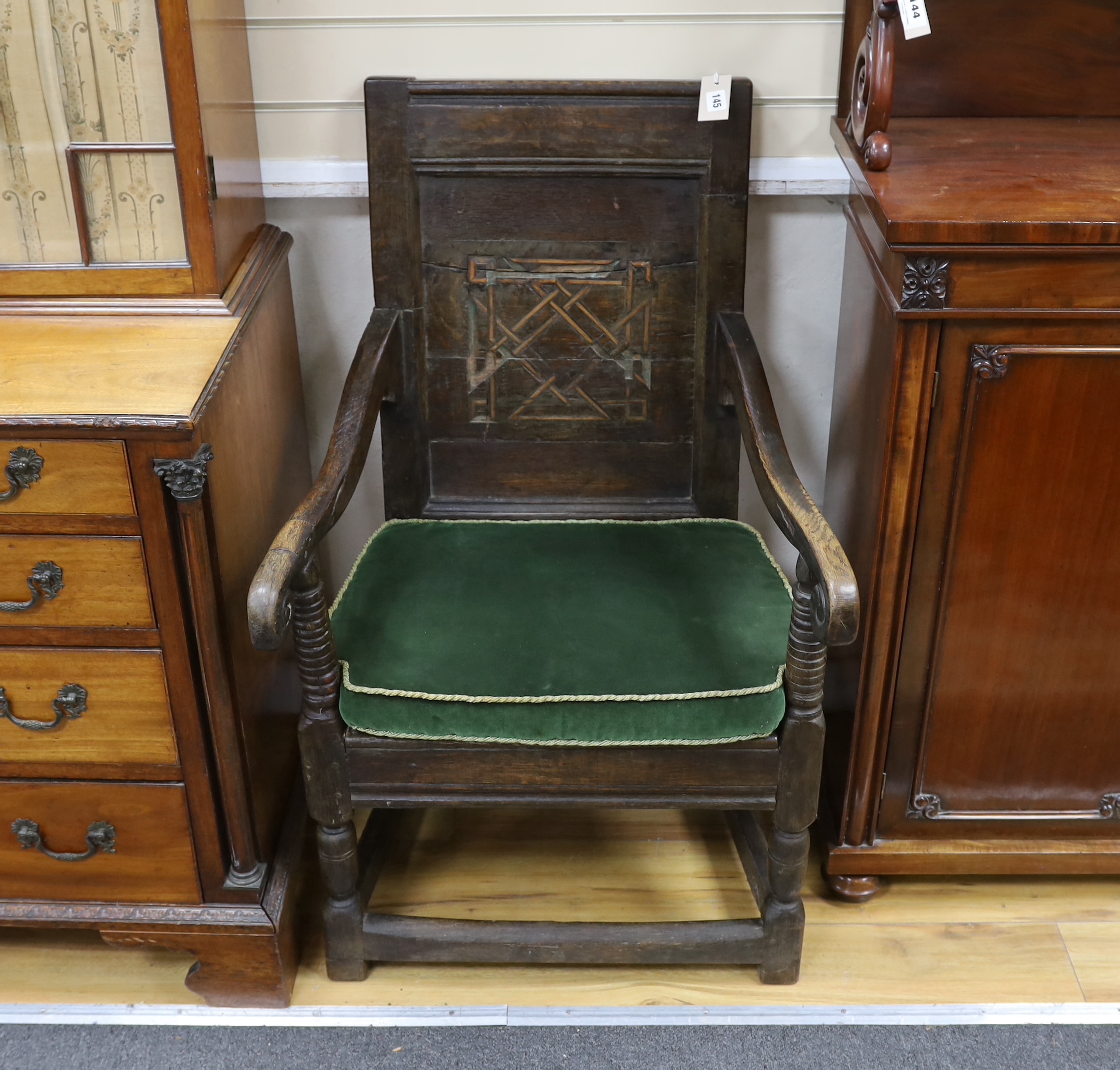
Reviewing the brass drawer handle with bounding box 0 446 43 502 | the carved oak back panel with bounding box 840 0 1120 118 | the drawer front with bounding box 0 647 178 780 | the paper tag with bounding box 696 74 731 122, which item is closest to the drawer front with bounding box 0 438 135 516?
the brass drawer handle with bounding box 0 446 43 502

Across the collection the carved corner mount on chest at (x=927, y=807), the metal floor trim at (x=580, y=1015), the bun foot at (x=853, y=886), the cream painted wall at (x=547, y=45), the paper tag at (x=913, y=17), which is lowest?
the metal floor trim at (x=580, y=1015)

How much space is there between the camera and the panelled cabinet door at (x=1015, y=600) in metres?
1.68

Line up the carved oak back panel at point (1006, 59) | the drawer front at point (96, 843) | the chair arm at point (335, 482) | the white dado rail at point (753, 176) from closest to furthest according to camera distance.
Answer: the chair arm at point (335, 482) → the drawer front at point (96, 843) → the carved oak back panel at point (1006, 59) → the white dado rail at point (753, 176)

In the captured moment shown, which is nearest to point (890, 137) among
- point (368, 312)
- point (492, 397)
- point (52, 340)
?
point (492, 397)

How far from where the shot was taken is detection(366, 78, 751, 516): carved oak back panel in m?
1.91

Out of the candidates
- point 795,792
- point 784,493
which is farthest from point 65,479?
point 795,792

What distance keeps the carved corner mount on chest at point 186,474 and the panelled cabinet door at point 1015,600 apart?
0.96 m

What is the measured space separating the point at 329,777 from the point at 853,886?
0.91 meters

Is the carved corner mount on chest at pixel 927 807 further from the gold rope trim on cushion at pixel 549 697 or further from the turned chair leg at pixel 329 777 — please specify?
the turned chair leg at pixel 329 777

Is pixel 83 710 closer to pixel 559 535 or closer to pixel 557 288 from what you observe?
pixel 559 535

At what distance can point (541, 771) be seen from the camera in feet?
5.76

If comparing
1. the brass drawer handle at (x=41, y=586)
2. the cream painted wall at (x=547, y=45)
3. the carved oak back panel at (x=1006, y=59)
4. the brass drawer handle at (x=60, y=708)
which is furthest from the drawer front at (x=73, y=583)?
the carved oak back panel at (x=1006, y=59)

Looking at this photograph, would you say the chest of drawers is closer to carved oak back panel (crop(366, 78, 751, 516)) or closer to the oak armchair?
the oak armchair

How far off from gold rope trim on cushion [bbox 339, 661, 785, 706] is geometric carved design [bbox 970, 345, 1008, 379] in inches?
19.4
